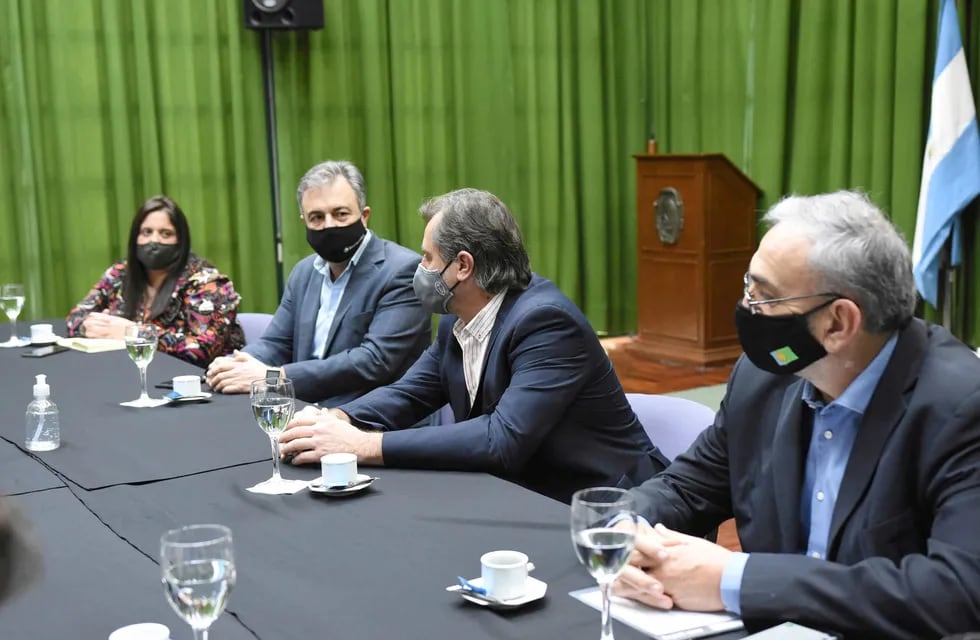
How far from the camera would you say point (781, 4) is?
22.3 feet

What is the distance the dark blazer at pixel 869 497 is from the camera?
4.72 ft

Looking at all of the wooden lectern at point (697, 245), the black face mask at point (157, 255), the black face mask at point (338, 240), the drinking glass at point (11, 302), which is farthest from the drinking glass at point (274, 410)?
the wooden lectern at point (697, 245)

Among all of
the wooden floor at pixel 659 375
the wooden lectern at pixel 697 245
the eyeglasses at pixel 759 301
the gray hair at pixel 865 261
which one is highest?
the gray hair at pixel 865 261

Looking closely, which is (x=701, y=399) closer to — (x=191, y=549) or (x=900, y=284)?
(x=900, y=284)

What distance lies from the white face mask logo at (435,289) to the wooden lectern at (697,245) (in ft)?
14.3

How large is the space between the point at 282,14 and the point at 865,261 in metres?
5.35

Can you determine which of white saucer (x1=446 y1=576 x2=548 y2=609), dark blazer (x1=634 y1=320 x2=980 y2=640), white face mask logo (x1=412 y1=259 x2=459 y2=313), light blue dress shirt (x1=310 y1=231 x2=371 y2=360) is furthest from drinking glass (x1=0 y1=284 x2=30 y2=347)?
white saucer (x1=446 y1=576 x2=548 y2=609)

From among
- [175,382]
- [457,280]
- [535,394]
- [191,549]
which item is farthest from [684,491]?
[175,382]

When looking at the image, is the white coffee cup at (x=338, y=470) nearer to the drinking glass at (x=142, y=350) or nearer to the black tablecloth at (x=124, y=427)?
the black tablecloth at (x=124, y=427)

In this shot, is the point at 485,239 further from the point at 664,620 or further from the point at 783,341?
the point at 664,620

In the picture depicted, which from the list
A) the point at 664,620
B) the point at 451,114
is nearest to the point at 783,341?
the point at 664,620

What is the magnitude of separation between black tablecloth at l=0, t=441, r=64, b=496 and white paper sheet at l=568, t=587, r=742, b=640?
1.17m

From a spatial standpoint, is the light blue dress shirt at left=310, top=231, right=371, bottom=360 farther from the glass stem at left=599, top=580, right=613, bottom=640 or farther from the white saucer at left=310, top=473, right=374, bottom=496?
the glass stem at left=599, top=580, right=613, bottom=640

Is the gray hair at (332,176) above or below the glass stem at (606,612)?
above
